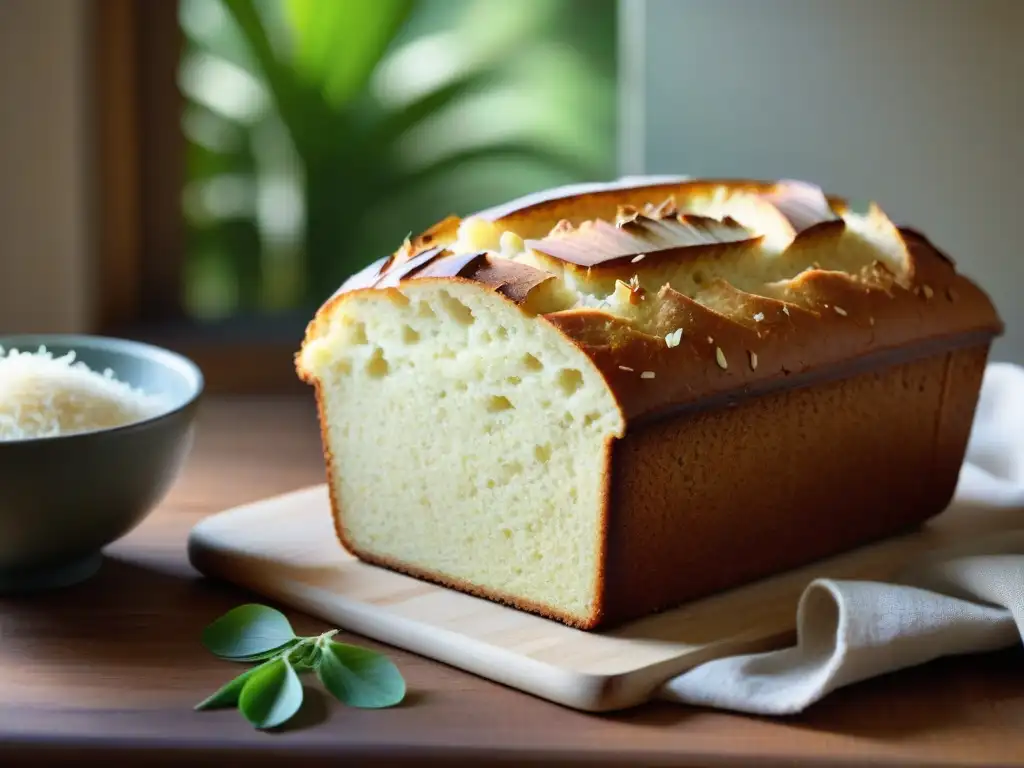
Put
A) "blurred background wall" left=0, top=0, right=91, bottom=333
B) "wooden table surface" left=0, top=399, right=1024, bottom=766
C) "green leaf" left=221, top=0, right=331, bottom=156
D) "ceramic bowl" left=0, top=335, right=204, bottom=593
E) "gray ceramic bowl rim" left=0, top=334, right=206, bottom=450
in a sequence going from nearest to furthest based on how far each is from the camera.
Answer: "wooden table surface" left=0, top=399, right=1024, bottom=766 < "ceramic bowl" left=0, top=335, right=204, bottom=593 < "gray ceramic bowl rim" left=0, top=334, right=206, bottom=450 < "blurred background wall" left=0, top=0, right=91, bottom=333 < "green leaf" left=221, top=0, right=331, bottom=156

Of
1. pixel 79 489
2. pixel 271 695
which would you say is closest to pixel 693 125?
pixel 79 489

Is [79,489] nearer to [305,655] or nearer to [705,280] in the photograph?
[305,655]

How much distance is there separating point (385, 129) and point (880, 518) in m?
1.96

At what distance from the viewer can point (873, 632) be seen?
1201mm

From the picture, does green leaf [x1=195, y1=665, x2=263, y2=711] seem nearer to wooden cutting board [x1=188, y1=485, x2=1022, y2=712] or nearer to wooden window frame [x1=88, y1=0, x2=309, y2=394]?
wooden cutting board [x1=188, y1=485, x2=1022, y2=712]

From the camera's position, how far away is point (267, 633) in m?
1.27

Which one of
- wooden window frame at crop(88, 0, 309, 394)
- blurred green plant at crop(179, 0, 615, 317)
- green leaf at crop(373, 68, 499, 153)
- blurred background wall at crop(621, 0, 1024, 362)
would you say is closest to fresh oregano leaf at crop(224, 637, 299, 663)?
wooden window frame at crop(88, 0, 309, 394)

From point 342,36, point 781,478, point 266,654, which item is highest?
point 342,36

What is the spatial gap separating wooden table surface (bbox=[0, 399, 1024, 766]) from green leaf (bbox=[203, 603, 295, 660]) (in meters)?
0.02

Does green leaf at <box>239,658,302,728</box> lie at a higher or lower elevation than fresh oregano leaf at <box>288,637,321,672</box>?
A: higher

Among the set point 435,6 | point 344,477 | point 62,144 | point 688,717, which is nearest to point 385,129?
point 435,6

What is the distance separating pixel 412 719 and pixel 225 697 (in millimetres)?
157

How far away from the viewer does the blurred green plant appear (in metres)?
3.10

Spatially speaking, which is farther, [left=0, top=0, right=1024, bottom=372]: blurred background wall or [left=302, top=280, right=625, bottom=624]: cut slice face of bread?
[left=0, top=0, right=1024, bottom=372]: blurred background wall
